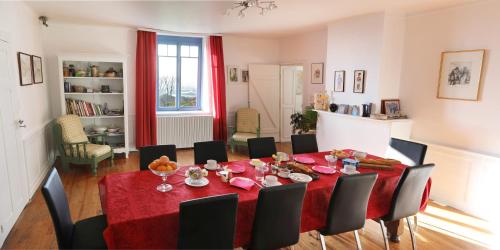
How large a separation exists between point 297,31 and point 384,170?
148 inches

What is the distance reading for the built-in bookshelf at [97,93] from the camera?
16.4 feet

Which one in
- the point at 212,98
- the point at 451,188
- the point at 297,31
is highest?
the point at 297,31

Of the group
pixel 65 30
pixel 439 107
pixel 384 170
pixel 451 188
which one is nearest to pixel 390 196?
pixel 384 170

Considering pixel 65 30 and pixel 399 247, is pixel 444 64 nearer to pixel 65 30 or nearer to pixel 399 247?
pixel 399 247

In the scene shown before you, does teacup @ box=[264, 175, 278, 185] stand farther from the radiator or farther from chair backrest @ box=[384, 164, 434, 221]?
the radiator

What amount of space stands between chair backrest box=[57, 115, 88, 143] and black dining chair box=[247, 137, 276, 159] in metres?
3.01

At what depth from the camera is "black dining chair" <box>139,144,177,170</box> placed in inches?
108

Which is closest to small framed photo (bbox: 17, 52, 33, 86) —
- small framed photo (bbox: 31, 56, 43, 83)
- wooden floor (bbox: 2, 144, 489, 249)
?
small framed photo (bbox: 31, 56, 43, 83)

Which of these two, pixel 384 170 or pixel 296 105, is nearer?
pixel 384 170

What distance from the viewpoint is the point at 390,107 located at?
4.17 meters

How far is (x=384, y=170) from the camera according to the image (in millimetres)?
2678

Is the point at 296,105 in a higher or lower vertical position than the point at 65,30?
lower

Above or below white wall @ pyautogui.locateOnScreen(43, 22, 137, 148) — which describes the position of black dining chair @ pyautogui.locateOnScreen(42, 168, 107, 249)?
below

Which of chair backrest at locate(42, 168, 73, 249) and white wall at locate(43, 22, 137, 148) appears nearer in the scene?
chair backrest at locate(42, 168, 73, 249)
